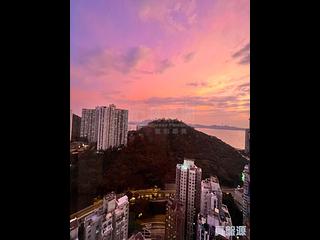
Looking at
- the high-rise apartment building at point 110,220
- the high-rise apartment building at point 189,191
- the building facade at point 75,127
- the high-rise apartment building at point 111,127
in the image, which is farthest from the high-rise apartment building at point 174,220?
the building facade at point 75,127

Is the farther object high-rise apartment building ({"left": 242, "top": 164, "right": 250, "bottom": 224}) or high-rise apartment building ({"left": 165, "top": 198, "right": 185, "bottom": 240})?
high-rise apartment building ({"left": 165, "top": 198, "right": 185, "bottom": 240})

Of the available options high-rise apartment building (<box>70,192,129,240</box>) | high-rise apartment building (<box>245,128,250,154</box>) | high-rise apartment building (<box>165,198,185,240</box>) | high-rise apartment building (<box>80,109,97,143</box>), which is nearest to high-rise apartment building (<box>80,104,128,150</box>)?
high-rise apartment building (<box>80,109,97,143</box>)

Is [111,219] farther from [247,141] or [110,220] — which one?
[247,141]

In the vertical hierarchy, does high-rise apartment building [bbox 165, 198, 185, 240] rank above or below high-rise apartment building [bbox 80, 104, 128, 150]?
below

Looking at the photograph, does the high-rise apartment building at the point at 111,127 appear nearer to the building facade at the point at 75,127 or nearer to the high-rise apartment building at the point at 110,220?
the building facade at the point at 75,127

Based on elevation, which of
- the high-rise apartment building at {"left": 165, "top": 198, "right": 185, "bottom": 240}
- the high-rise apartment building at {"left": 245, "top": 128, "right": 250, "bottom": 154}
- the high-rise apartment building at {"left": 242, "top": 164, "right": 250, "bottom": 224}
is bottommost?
the high-rise apartment building at {"left": 165, "top": 198, "right": 185, "bottom": 240}

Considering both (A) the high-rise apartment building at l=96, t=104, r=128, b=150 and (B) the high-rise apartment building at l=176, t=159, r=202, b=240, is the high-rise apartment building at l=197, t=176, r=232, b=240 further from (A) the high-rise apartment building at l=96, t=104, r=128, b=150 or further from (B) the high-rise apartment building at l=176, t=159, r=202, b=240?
(A) the high-rise apartment building at l=96, t=104, r=128, b=150

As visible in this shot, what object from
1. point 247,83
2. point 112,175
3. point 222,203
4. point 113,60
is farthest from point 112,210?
point 247,83
